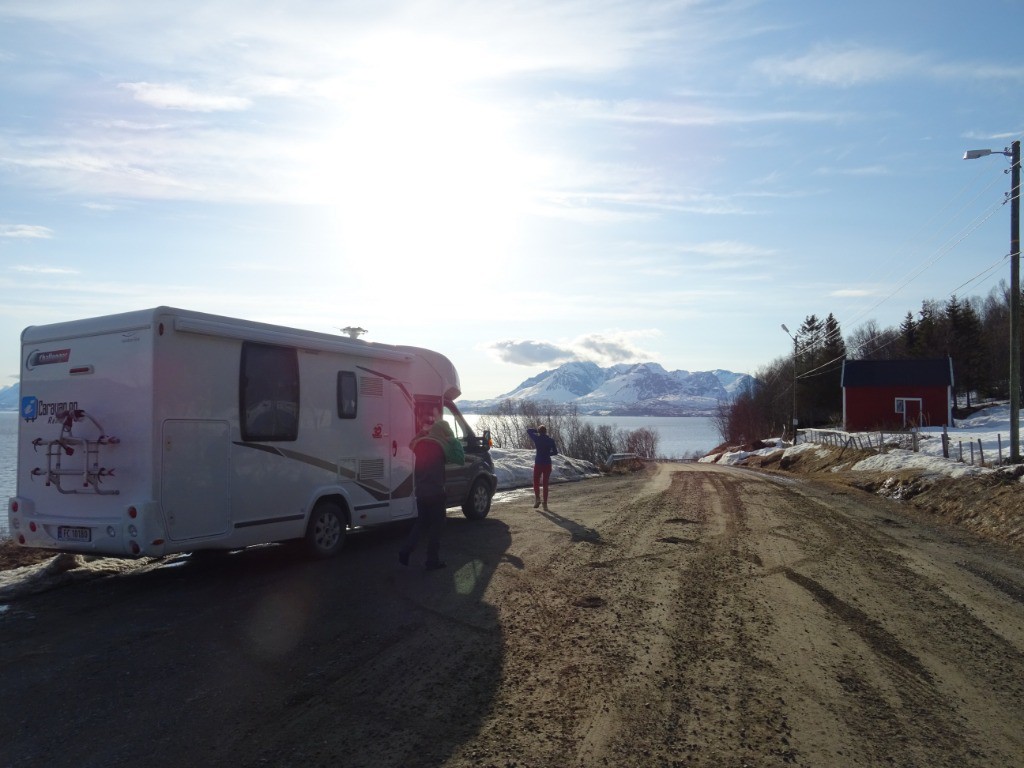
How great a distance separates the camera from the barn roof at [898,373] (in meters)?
52.9

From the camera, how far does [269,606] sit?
765cm

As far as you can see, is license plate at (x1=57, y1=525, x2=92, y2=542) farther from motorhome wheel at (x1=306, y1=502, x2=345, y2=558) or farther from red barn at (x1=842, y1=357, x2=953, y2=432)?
red barn at (x1=842, y1=357, x2=953, y2=432)

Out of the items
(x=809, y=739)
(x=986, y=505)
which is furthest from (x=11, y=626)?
(x=986, y=505)

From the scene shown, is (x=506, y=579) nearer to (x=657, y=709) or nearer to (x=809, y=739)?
(x=657, y=709)

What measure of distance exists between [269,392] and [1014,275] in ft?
60.8

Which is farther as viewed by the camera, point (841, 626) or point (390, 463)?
point (390, 463)

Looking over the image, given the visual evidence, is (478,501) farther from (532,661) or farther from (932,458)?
(932,458)

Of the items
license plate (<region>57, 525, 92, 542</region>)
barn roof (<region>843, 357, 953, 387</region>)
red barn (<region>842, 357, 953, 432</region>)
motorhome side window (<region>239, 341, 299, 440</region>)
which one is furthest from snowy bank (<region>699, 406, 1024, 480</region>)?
license plate (<region>57, 525, 92, 542</region>)

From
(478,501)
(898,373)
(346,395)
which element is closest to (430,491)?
(346,395)

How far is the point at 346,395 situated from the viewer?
10836mm

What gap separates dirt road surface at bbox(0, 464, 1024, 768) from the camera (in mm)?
4336

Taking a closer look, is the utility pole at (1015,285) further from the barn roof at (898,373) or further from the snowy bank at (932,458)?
the barn roof at (898,373)

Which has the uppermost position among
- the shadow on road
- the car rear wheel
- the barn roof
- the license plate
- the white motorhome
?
the barn roof

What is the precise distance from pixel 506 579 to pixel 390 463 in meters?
3.61
